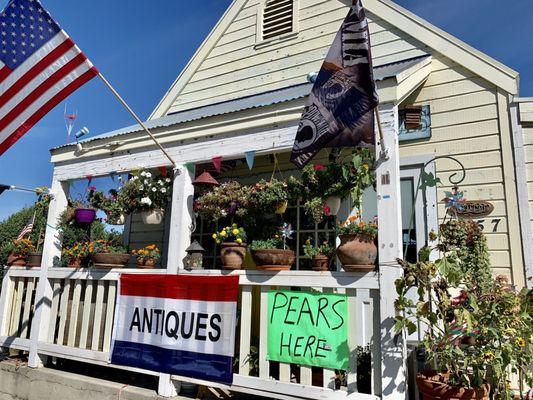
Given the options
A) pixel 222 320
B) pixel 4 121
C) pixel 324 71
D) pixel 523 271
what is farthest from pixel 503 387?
pixel 4 121

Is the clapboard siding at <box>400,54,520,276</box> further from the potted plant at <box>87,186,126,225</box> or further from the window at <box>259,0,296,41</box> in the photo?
the potted plant at <box>87,186,126,225</box>

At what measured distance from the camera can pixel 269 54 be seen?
21.2 ft

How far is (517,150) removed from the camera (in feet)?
13.6

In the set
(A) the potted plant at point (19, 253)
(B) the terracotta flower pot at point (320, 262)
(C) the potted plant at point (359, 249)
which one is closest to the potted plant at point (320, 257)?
(B) the terracotta flower pot at point (320, 262)

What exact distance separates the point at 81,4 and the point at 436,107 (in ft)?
24.1

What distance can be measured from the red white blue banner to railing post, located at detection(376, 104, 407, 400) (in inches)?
52.6

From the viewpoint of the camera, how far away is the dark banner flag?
281 centimetres

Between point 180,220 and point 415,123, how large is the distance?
294 centimetres

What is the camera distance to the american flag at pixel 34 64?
387 cm

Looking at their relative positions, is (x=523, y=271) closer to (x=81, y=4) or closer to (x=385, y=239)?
(x=385, y=239)

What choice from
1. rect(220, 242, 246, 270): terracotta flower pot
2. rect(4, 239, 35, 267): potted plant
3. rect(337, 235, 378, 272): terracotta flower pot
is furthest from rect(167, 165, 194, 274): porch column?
rect(4, 239, 35, 267): potted plant

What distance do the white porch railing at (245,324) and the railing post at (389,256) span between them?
3.0 inches

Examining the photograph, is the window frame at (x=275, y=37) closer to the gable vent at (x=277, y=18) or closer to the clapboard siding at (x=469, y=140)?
the gable vent at (x=277, y=18)

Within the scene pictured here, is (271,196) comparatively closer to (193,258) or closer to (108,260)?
(193,258)
